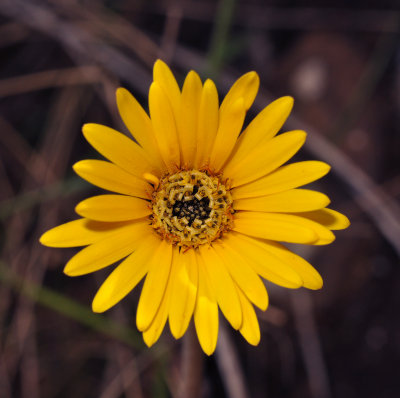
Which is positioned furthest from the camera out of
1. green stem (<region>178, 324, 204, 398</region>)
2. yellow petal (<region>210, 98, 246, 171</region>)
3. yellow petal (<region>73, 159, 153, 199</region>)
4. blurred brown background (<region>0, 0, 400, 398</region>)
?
blurred brown background (<region>0, 0, 400, 398</region>)

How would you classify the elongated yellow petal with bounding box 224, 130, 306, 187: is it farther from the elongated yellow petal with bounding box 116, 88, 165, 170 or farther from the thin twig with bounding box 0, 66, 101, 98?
the thin twig with bounding box 0, 66, 101, 98

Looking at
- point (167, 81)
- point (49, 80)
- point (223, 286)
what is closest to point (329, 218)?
point (223, 286)

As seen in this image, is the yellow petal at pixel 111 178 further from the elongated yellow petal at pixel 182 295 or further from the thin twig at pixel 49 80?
the thin twig at pixel 49 80

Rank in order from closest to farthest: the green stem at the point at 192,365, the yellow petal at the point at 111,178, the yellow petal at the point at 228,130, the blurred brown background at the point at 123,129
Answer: the yellow petal at the point at 111,178
the yellow petal at the point at 228,130
the green stem at the point at 192,365
the blurred brown background at the point at 123,129

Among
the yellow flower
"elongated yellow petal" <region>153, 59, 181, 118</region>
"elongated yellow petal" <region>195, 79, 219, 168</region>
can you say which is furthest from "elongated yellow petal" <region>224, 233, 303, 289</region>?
"elongated yellow petal" <region>153, 59, 181, 118</region>

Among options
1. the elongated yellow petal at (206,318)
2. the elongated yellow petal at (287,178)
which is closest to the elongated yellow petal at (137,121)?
the elongated yellow petal at (287,178)

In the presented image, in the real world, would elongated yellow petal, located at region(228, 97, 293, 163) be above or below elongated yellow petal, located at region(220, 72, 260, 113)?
below
